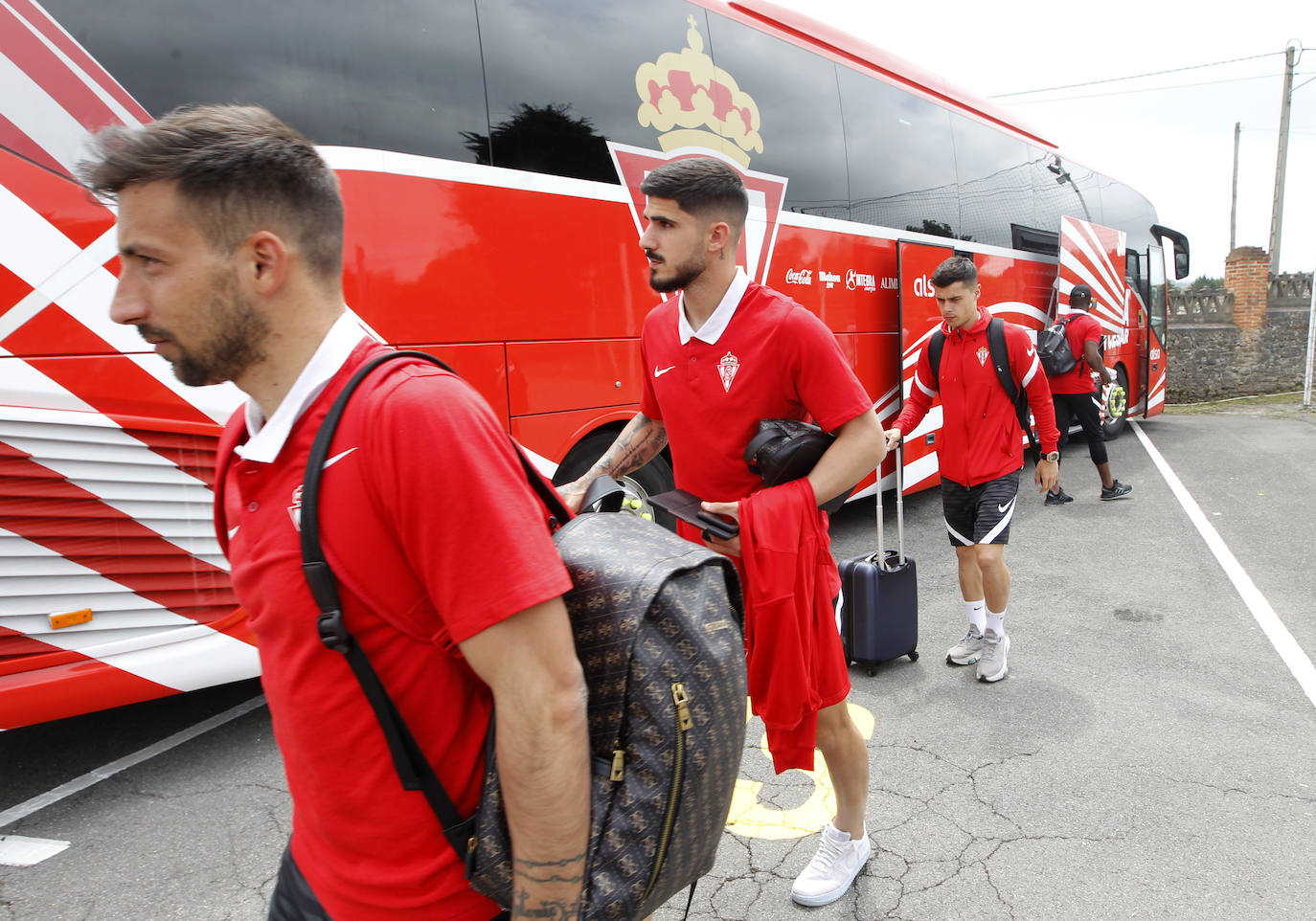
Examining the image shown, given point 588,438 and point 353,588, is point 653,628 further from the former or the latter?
point 588,438

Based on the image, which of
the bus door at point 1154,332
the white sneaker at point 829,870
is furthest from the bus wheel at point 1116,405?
the white sneaker at point 829,870

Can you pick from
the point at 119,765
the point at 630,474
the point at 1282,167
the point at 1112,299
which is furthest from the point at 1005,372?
the point at 1282,167

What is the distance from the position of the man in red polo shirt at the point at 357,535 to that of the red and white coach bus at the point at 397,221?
112 centimetres

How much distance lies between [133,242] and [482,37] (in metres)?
3.80

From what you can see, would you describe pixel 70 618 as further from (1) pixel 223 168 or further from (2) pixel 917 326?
(2) pixel 917 326

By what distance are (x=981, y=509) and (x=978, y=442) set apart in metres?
0.34

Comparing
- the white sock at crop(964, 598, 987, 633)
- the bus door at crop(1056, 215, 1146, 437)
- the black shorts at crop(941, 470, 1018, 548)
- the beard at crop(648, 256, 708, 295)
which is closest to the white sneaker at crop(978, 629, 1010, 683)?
the white sock at crop(964, 598, 987, 633)

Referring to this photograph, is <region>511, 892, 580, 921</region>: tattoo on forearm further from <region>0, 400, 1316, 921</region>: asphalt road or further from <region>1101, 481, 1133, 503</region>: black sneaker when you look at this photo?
<region>1101, 481, 1133, 503</region>: black sneaker

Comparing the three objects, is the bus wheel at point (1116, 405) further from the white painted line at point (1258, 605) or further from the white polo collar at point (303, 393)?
the white polo collar at point (303, 393)

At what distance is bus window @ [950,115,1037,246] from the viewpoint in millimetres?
8656

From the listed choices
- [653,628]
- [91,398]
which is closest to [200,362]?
[653,628]

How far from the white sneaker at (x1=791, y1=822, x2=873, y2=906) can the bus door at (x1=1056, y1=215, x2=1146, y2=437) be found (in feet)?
28.7

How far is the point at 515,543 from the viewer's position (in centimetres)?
100

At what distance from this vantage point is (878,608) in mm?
4281
